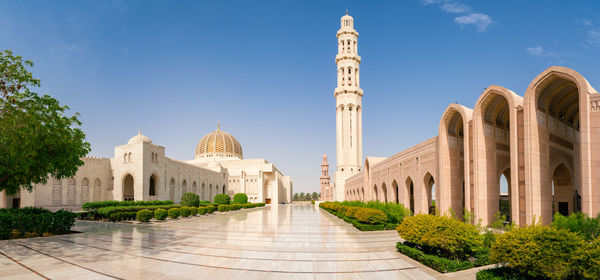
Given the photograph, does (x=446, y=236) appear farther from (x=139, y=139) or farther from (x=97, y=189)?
(x=139, y=139)

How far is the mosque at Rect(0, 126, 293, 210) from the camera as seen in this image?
89.5 feet

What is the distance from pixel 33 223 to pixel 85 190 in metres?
20.8

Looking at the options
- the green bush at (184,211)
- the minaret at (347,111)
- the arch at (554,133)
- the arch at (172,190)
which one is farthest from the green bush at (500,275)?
the minaret at (347,111)

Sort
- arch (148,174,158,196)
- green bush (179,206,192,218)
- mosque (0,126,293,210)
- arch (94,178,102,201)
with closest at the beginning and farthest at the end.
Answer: green bush (179,206,192,218) → mosque (0,126,293,210) → arch (94,178,102,201) → arch (148,174,158,196)

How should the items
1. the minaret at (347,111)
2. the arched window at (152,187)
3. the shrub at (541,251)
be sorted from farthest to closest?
the minaret at (347,111) → the arched window at (152,187) → the shrub at (541,251)

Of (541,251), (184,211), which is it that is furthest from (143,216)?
(541,251)

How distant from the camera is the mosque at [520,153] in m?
9.97

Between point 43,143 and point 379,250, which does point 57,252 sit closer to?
point 43,143

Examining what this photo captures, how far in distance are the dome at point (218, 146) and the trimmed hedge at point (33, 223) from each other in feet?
170

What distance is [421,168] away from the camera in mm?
19469

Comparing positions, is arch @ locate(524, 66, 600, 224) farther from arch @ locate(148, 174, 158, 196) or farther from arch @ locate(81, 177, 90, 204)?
arch @ locate(148, 174, 158, 196)

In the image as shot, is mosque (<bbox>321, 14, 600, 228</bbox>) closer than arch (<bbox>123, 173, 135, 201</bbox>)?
A: Yes

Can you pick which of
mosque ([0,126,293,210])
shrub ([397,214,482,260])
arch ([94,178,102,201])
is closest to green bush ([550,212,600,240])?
shrub ([397,214,482,260])

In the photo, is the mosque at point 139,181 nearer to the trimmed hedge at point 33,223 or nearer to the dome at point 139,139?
the dome at point 139,139
